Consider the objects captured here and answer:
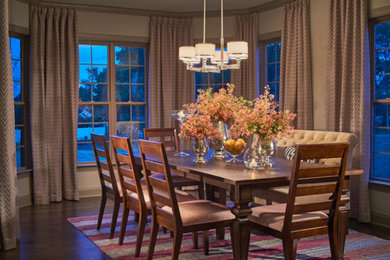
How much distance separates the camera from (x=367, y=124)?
4953mm

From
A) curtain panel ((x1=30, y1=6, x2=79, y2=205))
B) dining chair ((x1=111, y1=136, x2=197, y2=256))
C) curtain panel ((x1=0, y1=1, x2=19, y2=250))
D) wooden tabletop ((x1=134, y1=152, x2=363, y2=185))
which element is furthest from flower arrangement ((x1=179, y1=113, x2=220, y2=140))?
curtain panel ((x1=30, y1=6, x2=79, y2=205))

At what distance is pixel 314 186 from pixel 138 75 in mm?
4448

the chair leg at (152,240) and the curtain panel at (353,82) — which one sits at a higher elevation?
the curtain panel at (353,82)

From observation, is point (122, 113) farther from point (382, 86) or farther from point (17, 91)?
point (382, 86)

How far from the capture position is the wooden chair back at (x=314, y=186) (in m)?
2.86

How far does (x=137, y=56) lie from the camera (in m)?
6.91

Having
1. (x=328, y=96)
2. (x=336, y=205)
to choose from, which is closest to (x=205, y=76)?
(x=328, y=96)

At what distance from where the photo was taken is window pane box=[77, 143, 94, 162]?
21.7 feet

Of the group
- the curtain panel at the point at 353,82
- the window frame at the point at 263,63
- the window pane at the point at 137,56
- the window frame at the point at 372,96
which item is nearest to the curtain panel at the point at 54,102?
the window pane at the point at 137,56

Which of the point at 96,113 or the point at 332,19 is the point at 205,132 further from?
the point at 96,113

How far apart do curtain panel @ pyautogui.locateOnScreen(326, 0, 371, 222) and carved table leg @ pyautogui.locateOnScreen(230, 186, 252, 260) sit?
7.74 feet

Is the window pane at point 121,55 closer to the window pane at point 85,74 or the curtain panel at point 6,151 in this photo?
the window pane at point 85,74

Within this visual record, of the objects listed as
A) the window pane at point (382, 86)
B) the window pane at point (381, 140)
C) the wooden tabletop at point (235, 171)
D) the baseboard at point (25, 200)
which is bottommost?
the baseboard at point (25, 200)

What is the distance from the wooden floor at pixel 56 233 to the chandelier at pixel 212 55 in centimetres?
187
